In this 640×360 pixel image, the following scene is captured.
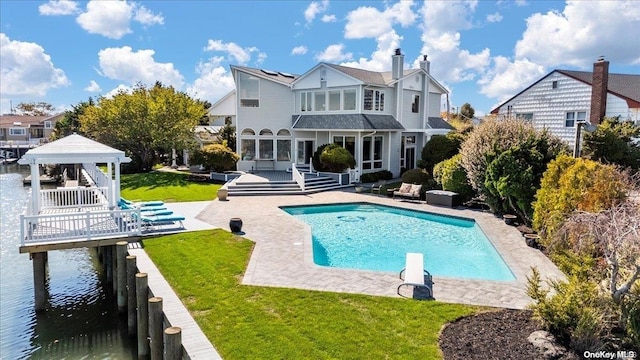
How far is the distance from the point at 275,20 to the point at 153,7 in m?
7.63

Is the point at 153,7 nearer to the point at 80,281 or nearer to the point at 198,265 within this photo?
the point at 80,281

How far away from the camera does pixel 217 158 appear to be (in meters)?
31.5

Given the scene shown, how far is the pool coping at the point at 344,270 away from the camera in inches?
404

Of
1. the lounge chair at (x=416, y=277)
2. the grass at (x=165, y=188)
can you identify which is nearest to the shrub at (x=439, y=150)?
the grass at (x=165, y=188)

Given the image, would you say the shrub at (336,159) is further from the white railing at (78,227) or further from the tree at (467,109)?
the tree at (467,109)

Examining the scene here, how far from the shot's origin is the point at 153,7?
23891 millimetres

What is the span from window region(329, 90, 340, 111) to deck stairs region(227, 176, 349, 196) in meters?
6.00

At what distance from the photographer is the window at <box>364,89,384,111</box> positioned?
2991cm

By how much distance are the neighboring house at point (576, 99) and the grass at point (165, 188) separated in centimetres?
1911

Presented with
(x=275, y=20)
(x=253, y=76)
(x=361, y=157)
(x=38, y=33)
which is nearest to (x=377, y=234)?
(x=361, y=157)

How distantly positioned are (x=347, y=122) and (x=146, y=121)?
651 inches

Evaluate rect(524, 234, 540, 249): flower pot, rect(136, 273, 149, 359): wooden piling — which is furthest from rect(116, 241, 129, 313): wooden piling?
rect(524, 234, 540, 249): flower pot

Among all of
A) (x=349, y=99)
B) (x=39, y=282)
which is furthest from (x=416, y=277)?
(x=349, y=99)

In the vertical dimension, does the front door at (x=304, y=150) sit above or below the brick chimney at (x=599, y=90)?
below
